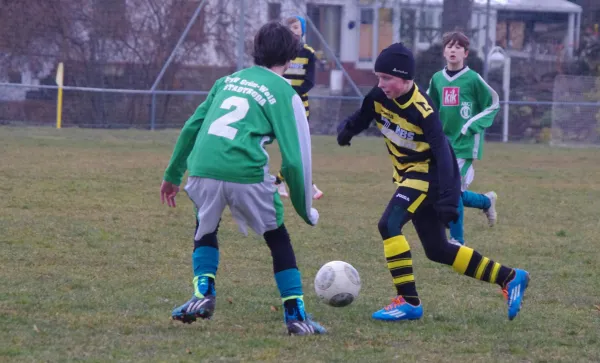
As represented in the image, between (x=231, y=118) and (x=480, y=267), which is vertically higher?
(x=231, y=118)

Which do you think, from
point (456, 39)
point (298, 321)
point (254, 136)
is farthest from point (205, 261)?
point (456, 39)

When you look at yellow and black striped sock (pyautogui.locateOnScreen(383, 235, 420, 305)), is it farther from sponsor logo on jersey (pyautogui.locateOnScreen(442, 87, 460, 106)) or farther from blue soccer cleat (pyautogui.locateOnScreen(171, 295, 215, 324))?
sponsor logo on jersey (pyautogui.locateOnScreen(442, 87, 460, 106))

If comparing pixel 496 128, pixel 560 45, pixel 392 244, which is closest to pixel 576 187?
pixel 392 244

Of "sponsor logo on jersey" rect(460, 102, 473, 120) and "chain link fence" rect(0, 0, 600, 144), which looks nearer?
"sponsor logo on jersey" rect(460, 102, 473, 120)

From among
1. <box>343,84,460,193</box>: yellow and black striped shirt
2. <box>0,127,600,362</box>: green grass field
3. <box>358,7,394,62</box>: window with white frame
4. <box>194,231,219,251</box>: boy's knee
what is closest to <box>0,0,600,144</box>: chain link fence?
<box>358,7,394,62</box>: window with white frame

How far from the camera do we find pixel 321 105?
22312mm

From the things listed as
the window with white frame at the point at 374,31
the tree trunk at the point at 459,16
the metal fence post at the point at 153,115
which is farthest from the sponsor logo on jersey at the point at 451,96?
the tree trunk at the point at 459,16

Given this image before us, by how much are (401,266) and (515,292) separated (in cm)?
61

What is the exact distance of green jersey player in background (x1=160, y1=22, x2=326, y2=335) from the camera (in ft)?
14.2

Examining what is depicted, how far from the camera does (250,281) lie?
19.5 ft

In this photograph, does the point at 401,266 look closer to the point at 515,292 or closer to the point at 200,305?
the point at 515,292

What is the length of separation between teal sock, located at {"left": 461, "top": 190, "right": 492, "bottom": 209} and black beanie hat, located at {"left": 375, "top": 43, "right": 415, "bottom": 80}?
8.91ft

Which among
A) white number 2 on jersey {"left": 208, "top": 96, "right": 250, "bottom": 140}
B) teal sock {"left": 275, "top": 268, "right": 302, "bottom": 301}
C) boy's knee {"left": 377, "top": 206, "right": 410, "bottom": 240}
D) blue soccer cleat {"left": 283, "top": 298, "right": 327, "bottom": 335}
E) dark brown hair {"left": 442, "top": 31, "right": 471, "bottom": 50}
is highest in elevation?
dark brown hair {"left": 442, "top": 31, "right": 471, "bottom": 50}

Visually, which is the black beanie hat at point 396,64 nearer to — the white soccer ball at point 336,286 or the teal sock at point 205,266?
the white soccer ball at point 336,286
